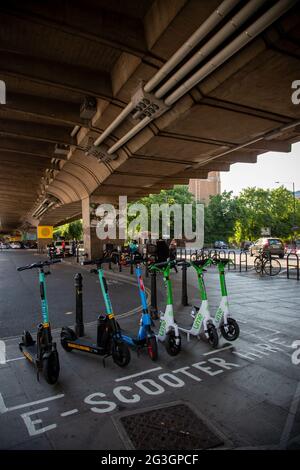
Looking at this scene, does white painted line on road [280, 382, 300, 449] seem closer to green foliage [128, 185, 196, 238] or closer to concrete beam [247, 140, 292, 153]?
concrete beam [247, 140, 292, 153]

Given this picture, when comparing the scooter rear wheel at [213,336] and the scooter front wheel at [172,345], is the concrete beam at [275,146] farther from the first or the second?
the scooter front wheel at [172,345]

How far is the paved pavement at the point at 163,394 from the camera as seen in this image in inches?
118

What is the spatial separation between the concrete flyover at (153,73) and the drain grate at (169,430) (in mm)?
5809

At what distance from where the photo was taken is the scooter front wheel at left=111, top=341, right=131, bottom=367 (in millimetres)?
4551

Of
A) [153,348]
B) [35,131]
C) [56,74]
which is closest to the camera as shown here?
[153,348]

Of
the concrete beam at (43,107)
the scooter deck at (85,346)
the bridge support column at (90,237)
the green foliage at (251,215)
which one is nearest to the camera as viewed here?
the scooter deck at (85,346)

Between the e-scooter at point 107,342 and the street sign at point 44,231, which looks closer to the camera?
the e-scooter at point 107,342

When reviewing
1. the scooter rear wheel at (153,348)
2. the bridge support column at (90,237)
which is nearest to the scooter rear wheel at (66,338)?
the scooter rear wheel at (153,348)

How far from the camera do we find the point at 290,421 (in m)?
3.21

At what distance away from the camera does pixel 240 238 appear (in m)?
51.0

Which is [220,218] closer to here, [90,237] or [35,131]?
[90,237]

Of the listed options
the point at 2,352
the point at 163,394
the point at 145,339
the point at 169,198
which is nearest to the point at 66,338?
the point at 2,352

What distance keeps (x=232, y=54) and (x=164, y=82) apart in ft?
6.85

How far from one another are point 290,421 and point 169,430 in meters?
1.27
